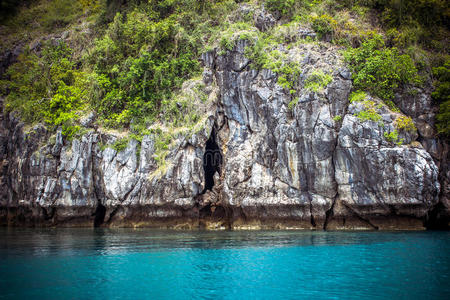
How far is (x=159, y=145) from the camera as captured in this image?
22219mm

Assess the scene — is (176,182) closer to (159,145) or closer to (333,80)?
(159,145)

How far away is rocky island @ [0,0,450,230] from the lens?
1950cm

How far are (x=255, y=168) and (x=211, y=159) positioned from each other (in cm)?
378

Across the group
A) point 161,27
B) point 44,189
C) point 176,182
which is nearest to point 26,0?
point 161,27

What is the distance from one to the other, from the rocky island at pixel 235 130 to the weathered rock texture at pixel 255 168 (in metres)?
0.08

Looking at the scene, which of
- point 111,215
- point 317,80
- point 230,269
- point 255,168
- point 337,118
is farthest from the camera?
point 111,215

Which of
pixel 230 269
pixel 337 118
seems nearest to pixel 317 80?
pixel 337 118

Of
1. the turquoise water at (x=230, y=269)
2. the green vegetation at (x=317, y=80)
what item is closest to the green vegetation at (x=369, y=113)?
the green vegetation at (x=317, y=80)

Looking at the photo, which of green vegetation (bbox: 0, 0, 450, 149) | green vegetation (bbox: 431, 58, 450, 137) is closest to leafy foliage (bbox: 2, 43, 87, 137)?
green vegetation (bbox: 0, 0, 450, 149)

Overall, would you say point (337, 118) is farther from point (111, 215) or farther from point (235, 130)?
point (111, 215)

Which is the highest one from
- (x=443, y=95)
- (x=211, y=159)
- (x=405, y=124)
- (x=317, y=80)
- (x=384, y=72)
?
(x=384, y=72)

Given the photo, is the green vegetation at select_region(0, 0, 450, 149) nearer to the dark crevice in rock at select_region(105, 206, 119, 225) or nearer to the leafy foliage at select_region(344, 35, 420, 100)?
the leafy foliage at select_region(344, 35, 420, 100)

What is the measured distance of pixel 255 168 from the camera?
69.8 feet

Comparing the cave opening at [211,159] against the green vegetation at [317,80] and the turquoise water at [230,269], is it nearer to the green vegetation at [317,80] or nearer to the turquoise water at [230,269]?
the green vegetation at [317,80]
